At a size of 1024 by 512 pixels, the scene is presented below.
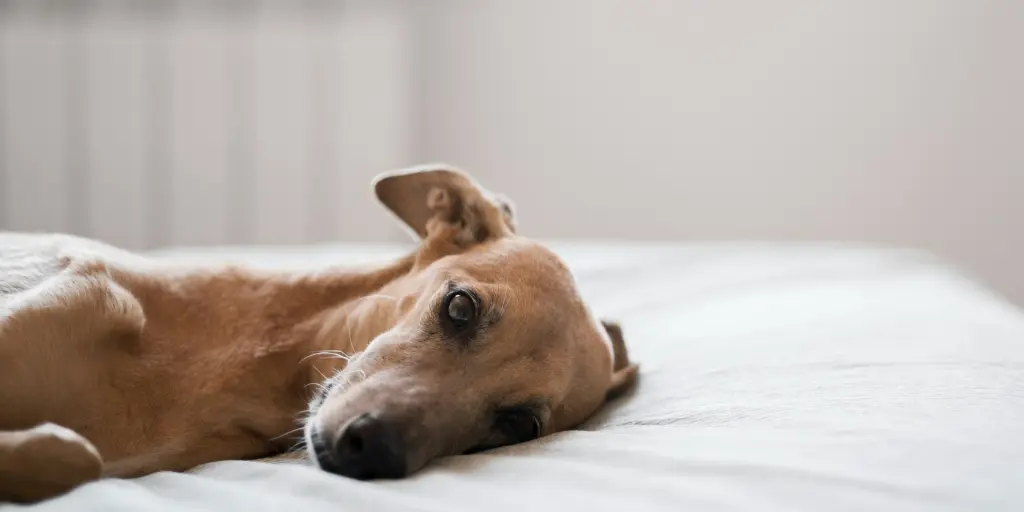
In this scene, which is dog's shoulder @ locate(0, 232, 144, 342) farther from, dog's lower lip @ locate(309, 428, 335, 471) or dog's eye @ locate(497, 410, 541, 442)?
dog's eye @ locate(497, 410, 541, 442)

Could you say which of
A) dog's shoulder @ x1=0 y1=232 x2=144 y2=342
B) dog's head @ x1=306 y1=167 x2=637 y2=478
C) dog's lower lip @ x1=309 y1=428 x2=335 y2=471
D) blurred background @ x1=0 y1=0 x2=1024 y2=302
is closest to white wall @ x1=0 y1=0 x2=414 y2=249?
blurred background @ x1=0 y1=0 x2=1024 y2=302

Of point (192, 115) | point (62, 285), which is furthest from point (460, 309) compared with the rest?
point (192, 115)

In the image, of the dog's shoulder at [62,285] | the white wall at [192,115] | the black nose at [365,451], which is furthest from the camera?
the white wall at [192,115]

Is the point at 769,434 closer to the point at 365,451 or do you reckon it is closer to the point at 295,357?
the point at 365,451

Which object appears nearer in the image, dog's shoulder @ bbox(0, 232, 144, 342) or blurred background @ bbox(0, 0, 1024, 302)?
dog's shoulder @ bbox(0, 232, 144, 342)

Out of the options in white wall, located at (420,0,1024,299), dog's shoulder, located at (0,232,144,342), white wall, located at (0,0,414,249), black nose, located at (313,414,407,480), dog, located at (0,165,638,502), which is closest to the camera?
black nose, located at (313,414,407,480)

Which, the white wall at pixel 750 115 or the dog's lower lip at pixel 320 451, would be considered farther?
the white wall at pixel 750 115

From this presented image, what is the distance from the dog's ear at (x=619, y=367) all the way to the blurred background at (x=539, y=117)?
2647 millimetres

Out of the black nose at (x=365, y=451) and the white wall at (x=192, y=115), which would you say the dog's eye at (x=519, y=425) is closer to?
the black nose at (x=365, y=451)

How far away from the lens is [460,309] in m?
1.70

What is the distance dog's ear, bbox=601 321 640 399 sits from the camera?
1950 millimetres

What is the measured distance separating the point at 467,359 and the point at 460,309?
94mm

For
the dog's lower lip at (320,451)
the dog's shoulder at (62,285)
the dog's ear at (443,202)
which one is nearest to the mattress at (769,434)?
the dog's lower lip at (320,451)

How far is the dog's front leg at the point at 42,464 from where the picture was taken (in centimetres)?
125
